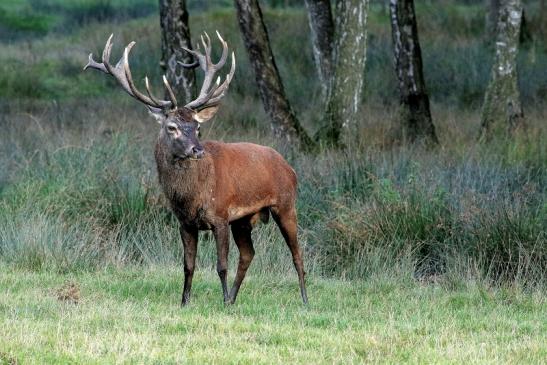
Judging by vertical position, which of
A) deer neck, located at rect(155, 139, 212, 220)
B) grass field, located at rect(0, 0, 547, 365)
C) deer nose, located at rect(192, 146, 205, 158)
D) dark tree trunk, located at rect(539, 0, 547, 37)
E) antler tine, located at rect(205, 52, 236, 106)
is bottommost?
dark tree trunk, located at rect(539, 0, 547, 37)

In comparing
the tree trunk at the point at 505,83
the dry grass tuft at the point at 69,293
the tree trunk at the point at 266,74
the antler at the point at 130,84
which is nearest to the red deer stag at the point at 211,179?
the antler at the point at 130,84

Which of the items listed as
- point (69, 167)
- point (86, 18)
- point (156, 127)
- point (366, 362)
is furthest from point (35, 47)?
point (366, 362)

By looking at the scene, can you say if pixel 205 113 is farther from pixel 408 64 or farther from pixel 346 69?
pixel 408 64

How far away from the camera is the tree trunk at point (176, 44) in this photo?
1748 cm

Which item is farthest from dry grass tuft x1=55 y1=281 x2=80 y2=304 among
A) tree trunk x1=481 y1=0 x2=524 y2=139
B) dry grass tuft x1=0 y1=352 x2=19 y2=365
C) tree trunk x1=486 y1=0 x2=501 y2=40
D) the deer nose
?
tree trunk x1=486 y1=0 x2=501 y2=40

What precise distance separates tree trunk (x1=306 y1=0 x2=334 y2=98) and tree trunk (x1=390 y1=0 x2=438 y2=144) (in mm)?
1065

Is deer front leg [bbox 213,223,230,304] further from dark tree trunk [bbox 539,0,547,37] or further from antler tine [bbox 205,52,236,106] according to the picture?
dark tree trunk [bbox 539,0,547,37]

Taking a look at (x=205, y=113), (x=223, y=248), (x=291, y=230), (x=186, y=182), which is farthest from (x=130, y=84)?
(x=291, y=230)

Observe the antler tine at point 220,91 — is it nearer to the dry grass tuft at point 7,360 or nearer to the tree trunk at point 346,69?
the dry grass tuft at point 7,360

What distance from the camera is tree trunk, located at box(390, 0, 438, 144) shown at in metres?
19.0

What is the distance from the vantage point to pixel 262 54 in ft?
57.8

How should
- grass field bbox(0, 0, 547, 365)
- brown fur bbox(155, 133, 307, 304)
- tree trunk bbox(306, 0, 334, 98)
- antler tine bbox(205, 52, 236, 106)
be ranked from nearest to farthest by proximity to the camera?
grass field bbox(0, 0, 547, 365)
brown fur bbox(155, 133, 307, 304)
antler tine bbox(205, 52, 236, 106)
tree trunk bbox(306, 0, 334, 98)

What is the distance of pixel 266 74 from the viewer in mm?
17703

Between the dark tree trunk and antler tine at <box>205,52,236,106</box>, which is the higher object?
antler tine at <box>205,52,236,106</box>
